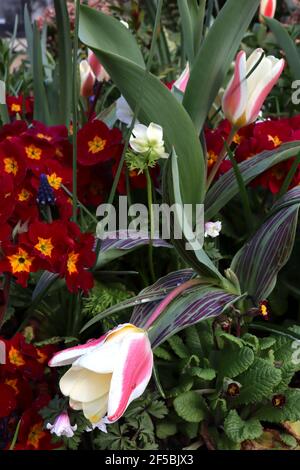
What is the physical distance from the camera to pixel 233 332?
0.87 meters

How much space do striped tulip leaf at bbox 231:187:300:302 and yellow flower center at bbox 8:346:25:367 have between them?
0.32 metres

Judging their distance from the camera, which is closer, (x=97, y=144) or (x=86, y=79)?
(x=97, y=144)

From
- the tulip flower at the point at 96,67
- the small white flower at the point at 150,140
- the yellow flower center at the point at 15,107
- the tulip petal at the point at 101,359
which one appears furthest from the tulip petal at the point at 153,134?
the yellow flower center at the point at 15,107

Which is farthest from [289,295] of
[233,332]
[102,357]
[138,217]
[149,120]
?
→ [102,357]

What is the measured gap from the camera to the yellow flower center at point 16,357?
0.77 metres

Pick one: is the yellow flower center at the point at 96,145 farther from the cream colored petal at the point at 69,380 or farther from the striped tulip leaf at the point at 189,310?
the cream colored petal at the point at 69,380

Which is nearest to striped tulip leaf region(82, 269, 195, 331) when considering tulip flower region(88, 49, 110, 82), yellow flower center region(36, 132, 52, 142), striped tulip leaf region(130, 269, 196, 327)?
striped tulip leaf region(130, 269, 196, 327)

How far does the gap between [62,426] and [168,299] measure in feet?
0.67

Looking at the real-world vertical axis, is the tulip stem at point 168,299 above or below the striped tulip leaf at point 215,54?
below

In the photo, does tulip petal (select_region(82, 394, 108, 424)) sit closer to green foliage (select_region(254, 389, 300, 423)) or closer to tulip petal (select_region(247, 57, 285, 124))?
green foliage (select_region(254, 389, 300, 423))

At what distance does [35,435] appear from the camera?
0.80 m

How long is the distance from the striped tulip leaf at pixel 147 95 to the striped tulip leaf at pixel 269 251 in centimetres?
10

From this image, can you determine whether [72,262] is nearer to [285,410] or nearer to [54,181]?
[54,181]

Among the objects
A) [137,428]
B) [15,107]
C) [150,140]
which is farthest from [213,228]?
[15,107]
